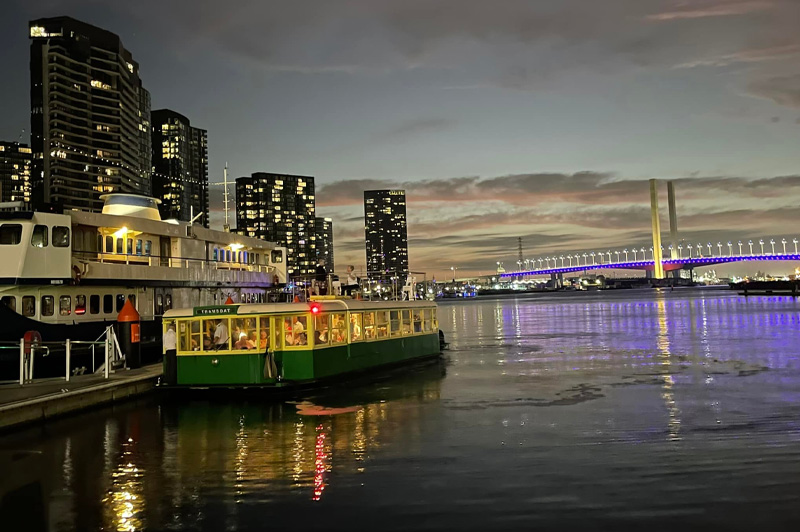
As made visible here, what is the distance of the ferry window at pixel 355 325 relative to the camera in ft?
80.2

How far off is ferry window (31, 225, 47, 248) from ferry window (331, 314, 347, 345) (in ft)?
35.0

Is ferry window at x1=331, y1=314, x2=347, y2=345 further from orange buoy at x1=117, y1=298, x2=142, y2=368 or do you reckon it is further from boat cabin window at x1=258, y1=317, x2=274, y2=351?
orange buoy at x1=117, y1=298, x2=142, y2=368

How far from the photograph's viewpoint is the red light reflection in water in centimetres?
1145

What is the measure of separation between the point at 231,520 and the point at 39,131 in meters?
179

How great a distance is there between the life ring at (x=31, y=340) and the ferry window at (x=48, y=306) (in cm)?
308

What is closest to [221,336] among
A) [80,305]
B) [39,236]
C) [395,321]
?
[80,305]

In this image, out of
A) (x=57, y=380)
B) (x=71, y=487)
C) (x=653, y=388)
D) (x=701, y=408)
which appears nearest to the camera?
(x=71, y=487)

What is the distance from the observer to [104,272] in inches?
1013

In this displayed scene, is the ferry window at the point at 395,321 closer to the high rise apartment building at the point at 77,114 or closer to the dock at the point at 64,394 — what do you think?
the dock at the point at 64,394

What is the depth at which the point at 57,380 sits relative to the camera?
832 inches

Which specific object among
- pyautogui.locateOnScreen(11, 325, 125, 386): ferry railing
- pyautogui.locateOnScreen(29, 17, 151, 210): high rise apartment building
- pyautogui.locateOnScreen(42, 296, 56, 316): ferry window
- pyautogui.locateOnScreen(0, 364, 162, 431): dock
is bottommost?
pyautogui.locateOnScreen(0, 364, 162, 431): dock

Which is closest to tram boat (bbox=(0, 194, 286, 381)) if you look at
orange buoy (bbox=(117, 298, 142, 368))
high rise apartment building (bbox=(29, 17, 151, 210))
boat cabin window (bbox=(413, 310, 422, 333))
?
orange buoy (bbox=(117, 298, 142, 368))

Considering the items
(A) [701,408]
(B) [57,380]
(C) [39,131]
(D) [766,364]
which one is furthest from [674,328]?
(C) [39,131]

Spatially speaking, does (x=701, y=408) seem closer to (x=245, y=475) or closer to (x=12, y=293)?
(x=245, y=475)
